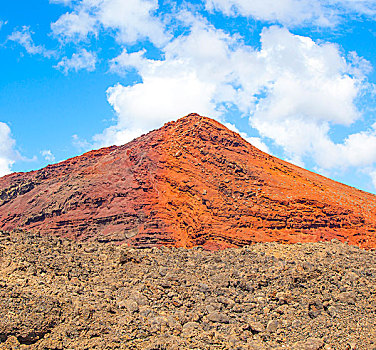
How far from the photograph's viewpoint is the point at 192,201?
28359 millimetres

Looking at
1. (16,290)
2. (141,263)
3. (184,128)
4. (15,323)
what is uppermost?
(184,128)

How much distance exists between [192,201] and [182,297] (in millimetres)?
9855

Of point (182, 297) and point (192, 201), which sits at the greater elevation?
point (192, 201)

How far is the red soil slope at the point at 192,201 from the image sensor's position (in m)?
26.3

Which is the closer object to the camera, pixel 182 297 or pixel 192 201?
pixel 182 297

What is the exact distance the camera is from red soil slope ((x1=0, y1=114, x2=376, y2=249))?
26281 mm

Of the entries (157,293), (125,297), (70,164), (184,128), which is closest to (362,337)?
(157,293)

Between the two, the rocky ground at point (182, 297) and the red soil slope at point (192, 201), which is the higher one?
the red soil slope at point (192, 201)

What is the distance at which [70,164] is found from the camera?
135 ft

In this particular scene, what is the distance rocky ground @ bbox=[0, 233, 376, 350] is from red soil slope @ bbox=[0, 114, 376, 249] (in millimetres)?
2442

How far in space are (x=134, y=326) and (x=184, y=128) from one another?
70.3ft

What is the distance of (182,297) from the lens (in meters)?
19.3

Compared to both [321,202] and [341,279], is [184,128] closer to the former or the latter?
[321,202]

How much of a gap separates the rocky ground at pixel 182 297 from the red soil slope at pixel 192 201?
2442mm
